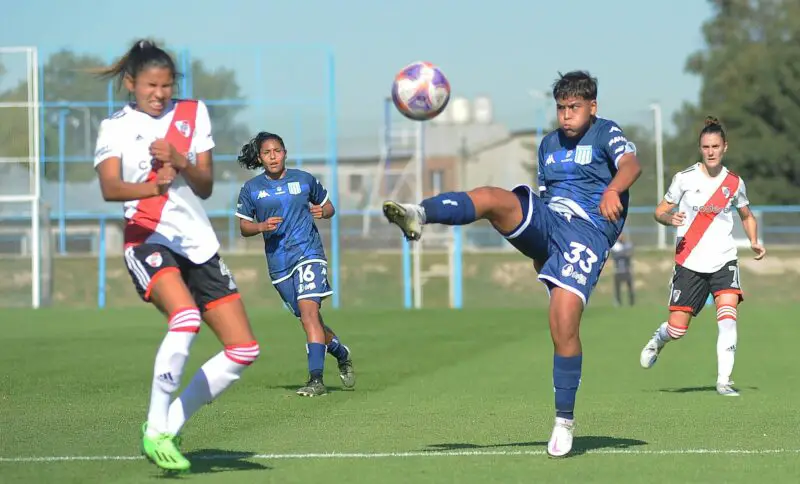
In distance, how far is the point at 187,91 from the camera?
36406 millimetres

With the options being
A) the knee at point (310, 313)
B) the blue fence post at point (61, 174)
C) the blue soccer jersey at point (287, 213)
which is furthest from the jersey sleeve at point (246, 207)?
the blue fence post at point (61, 174)

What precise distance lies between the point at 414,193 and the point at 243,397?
4064 centimetres

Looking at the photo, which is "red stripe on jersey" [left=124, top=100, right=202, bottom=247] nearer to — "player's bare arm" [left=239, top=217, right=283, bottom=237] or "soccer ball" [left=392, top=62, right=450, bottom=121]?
"player's bare arm" [left=239, top=217, right=283, bottom=237]

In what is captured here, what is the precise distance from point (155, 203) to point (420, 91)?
8253 millimetres

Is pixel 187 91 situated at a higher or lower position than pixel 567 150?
higher

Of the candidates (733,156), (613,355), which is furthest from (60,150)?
(733,156)

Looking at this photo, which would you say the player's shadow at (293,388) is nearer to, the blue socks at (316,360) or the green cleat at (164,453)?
the blue socks at (316,360)

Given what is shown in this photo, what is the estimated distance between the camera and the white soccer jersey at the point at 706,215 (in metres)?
12.1

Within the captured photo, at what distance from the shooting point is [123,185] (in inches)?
271

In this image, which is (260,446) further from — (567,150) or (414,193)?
(414,193)

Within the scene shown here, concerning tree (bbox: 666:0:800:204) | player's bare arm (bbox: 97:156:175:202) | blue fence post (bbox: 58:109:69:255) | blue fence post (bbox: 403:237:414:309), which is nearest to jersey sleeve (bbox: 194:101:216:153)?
player's bare arm (bbox: 97:156:175:202)

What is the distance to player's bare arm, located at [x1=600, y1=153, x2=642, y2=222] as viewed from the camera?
23.9 ft

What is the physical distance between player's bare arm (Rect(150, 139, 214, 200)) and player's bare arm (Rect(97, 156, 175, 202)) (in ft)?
0.23

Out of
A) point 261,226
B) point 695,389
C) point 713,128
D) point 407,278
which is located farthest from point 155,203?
point 407,278
